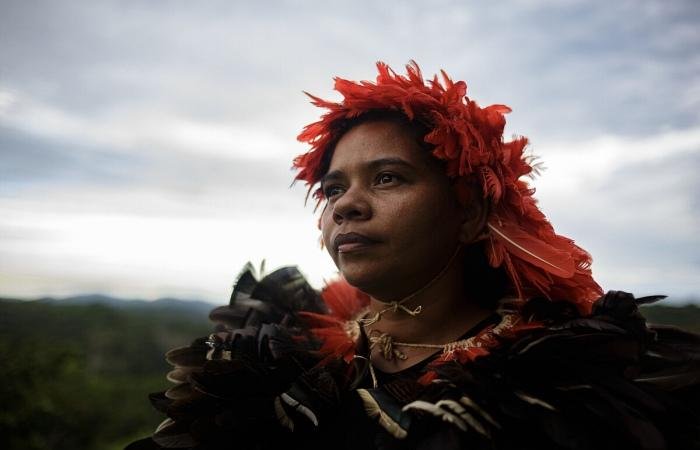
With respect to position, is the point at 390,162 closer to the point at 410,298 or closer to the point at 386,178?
the point at 386,178

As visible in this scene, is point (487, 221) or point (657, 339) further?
point (487, 221)

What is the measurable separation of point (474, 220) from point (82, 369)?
6203 millimetres

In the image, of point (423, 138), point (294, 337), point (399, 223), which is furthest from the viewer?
point (294, 337)

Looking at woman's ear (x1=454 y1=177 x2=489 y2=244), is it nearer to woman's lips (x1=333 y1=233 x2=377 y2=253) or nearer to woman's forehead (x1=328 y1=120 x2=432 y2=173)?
woman's forehead (x1=328 y1=120 x2=432 y2=173)

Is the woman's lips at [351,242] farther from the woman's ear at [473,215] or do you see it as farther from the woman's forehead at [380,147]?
the woman's ear at [473,215]

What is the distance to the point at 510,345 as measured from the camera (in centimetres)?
182

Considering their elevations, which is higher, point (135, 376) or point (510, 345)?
point (510, 345)

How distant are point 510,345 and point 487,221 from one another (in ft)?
1.96

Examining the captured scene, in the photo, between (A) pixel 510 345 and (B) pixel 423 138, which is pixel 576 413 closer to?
(A) pixel 510 345

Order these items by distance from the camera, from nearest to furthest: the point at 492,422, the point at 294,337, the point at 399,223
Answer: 1. the point at 492,422
2. the point at 399,223
3. the point at 294,337

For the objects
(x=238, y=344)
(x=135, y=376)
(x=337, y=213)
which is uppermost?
(x=337, y=213)

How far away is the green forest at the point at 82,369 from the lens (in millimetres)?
5566

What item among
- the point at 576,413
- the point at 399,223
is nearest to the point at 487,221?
the point at 399,223

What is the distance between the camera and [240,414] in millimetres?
1935
